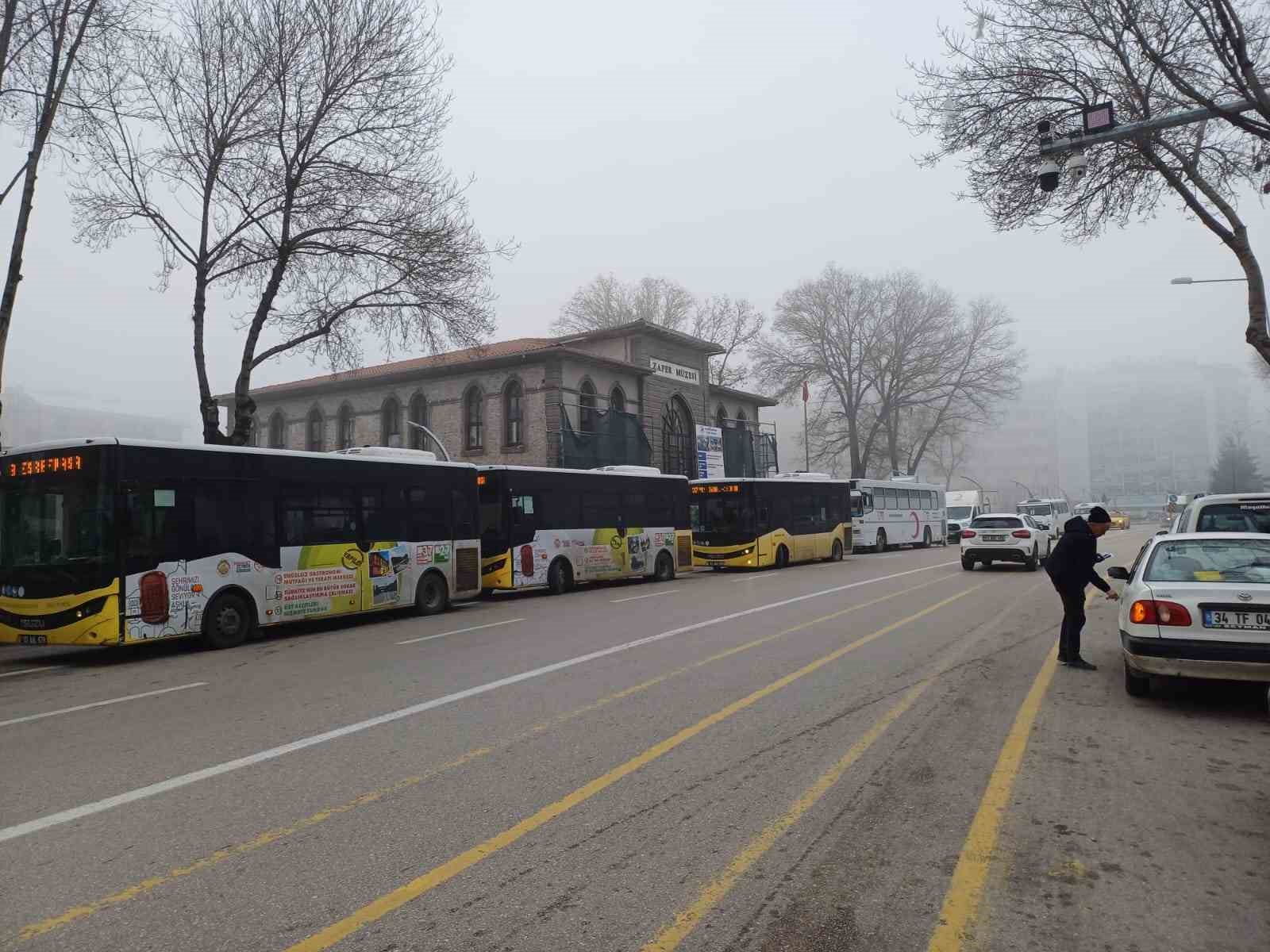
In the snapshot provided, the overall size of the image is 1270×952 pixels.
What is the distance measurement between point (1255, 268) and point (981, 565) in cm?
1238

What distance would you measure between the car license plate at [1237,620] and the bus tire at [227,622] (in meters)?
11.9

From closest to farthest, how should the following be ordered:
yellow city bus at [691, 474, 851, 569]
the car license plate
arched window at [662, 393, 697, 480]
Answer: the car license plate < yellow city bus at [691, 474, 851, 569] < arched window at [662, 393, 697, 480]

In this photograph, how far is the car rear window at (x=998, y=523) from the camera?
23469 mm

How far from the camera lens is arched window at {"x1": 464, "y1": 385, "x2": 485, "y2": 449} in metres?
34.8

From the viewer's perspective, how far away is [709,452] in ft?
131

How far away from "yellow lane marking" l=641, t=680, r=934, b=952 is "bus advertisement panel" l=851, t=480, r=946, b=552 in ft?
105

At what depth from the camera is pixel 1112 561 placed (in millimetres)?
25406

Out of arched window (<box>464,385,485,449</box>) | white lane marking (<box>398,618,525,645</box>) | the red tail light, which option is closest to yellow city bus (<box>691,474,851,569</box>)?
arched window (<box>464,385,485,449</box>)

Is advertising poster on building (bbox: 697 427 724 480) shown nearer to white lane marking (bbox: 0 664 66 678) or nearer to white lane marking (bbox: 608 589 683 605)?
white lane marking (bbox: 608 589 683 605)

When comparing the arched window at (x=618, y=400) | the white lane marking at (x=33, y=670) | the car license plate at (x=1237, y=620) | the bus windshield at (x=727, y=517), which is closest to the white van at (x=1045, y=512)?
the arched window at (x=618, y=400)

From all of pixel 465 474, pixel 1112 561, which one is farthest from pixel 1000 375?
pixel 465 474

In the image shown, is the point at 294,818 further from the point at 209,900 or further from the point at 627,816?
the point at 627,816

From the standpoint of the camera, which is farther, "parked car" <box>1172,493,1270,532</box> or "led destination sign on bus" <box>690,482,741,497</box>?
"led destination sign on bus" <box>690,482,741,497</box>

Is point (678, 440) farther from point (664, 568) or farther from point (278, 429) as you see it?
point (278, 429)
